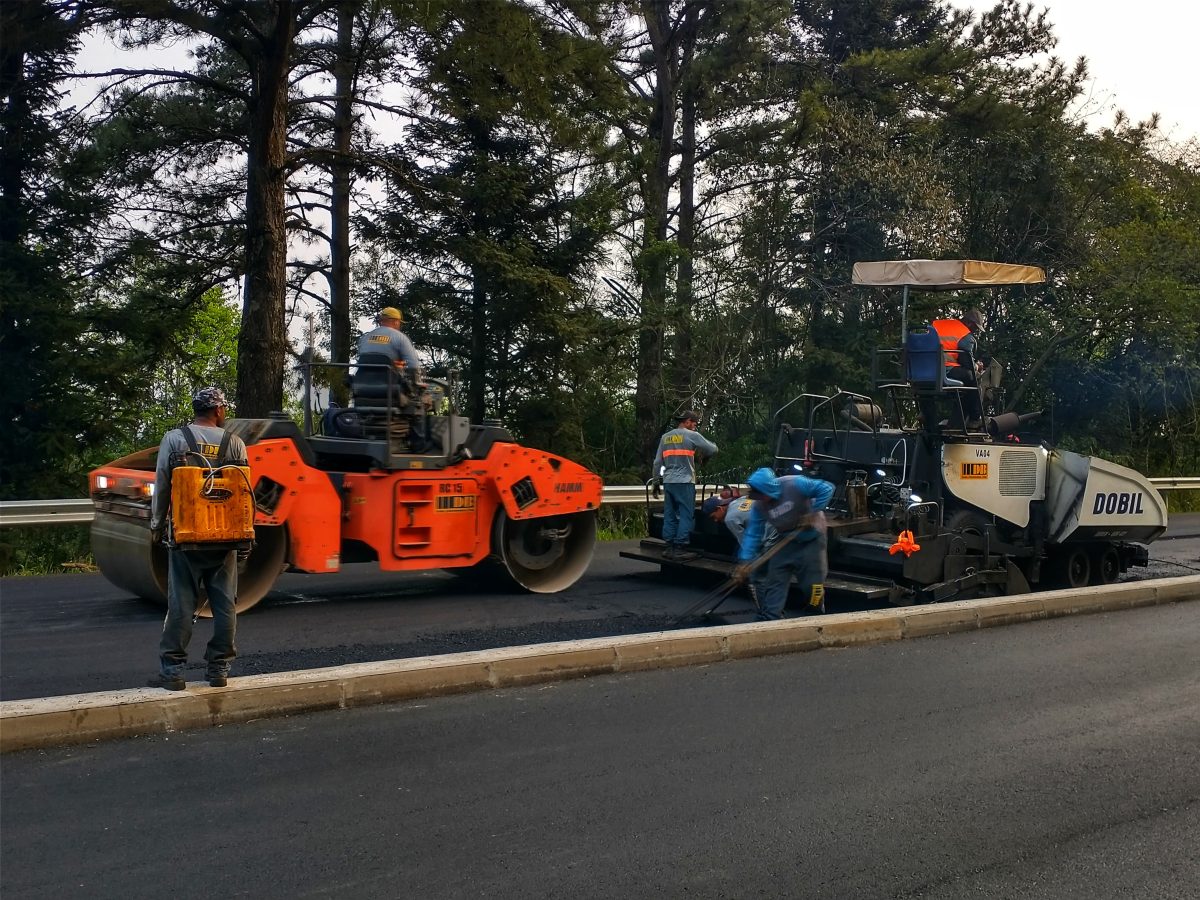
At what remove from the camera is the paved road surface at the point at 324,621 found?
772 centimetres

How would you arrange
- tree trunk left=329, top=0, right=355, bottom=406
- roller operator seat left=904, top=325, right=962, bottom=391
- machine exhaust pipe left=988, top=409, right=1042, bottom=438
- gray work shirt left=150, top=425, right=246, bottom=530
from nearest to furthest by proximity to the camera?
gray work shirt left=150, top=425, right=246, bottom=530
roller operator seat left=904, top=325, right=962, bottom=391
machine exhaust pipe left=988, top=409, right=1042, bottom=438
tree trunk left=329, top=0, right=355, bottom=406

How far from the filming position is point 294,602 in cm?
1023

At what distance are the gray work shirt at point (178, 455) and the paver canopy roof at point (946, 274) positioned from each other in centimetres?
646

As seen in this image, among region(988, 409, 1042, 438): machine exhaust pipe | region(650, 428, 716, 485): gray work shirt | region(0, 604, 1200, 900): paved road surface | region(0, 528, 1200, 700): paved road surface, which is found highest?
region(988, 409, 1042, 438): machine exhaust pipe

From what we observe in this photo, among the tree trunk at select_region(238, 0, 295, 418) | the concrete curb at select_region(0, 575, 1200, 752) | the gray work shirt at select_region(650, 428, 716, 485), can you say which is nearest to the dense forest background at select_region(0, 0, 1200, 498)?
the tree trunk at select_region(238, 0, 295, 418)

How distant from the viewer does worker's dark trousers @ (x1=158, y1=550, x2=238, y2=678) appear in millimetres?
6395

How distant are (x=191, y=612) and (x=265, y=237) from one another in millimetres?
11283

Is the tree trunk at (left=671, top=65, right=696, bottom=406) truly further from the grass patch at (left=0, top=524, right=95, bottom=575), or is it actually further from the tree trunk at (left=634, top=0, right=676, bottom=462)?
the grass patch at (left=0, top=524, right=95, bottom=575)

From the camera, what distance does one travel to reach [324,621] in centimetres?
939

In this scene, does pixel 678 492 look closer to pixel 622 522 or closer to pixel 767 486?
pixel 767 486

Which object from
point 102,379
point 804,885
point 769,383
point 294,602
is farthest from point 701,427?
point 804,885

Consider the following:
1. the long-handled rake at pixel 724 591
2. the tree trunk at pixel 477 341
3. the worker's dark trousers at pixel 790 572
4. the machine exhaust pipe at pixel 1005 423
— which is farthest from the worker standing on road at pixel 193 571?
the tree trunk at pixel 477 341

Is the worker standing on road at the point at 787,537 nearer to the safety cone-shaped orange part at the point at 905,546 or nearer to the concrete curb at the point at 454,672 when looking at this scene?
the concrete curb at the point at 454,672

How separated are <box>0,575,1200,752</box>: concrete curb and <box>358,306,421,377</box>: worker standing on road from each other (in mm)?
3264
